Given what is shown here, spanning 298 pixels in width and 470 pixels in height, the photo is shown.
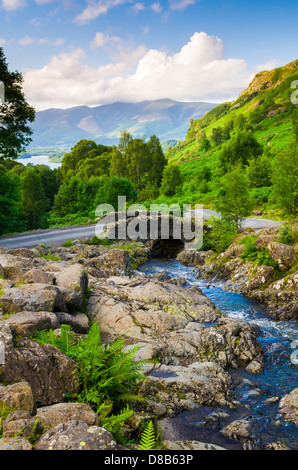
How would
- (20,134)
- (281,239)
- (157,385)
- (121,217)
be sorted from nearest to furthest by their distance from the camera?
(157,385), (281,239), (20,134), (121,217)

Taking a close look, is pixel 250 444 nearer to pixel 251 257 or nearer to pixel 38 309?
pixel 38 309

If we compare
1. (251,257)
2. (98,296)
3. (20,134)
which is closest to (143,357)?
(98,296)

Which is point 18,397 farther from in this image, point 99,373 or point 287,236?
point 287,236

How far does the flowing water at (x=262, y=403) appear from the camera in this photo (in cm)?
614

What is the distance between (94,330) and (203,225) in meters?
26.3

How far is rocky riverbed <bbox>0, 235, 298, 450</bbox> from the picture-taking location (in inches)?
170

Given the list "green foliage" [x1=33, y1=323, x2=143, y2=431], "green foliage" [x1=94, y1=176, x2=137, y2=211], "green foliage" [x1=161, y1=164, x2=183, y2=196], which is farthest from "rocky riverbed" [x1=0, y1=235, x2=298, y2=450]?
"green foliage" [x1=161, y1=164, x2=183, y2=196]

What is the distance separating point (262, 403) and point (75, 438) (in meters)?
5.90

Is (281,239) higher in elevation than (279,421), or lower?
higher

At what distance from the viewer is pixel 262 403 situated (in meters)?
7.81

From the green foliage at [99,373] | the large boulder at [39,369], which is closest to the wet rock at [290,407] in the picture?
the green foliage at [99,373]

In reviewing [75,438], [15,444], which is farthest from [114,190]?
[15,444]

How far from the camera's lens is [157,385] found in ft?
23.7

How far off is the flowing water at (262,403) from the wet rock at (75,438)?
2.27 meters
